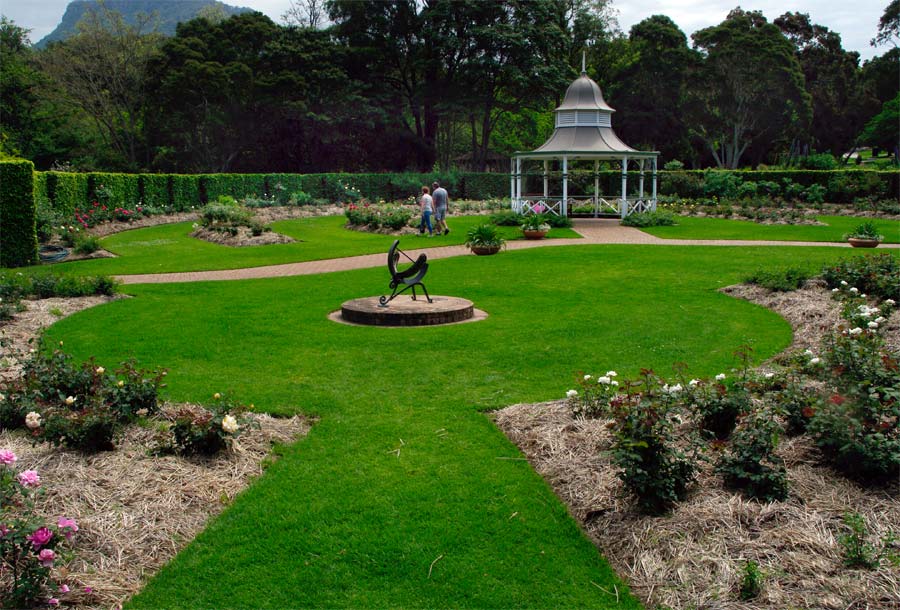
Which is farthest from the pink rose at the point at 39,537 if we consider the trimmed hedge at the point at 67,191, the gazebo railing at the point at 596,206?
the gazebo railing at the point at 596,206

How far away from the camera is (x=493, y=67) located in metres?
42.9

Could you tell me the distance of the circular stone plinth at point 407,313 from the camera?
32.5 ft

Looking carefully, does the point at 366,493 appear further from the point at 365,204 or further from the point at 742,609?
the point at 365,204

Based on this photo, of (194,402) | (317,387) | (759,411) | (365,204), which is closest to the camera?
(759,411)

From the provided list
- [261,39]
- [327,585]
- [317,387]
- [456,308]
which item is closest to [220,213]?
[456,308]

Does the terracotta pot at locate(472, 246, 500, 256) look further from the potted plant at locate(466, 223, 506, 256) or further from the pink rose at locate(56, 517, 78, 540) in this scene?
the pink rose at locate(56, 517, 78, 540)

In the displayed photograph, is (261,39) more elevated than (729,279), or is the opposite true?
(261,39)

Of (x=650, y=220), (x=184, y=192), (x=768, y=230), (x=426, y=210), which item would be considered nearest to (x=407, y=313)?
(x=426, y=210)

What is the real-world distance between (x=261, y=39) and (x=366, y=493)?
43.2 metres

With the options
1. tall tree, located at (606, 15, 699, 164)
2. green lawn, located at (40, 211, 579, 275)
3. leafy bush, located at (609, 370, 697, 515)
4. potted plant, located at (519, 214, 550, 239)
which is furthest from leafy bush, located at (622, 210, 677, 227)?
tall tree, located at (606, 15, 699, 164)

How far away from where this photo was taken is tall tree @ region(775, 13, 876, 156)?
54188 mm

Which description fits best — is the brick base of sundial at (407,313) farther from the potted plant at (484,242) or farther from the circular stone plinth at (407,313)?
the potted plant at (484,242)

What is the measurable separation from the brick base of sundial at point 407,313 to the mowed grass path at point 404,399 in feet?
1.00

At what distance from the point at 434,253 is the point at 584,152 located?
38.8 ft
